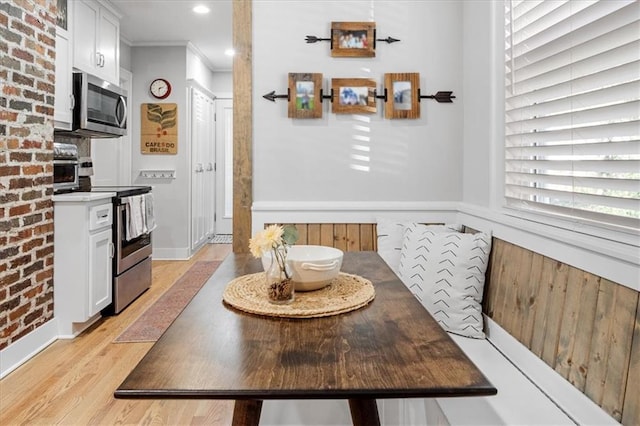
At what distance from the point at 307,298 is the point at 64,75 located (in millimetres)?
2967

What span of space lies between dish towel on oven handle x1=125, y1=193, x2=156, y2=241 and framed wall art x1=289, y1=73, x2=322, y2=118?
1.79 m

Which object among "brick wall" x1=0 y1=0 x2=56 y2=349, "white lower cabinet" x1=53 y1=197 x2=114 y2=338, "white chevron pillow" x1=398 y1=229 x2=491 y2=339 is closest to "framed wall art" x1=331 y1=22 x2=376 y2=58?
"white chevron pillow" x1=398 y1=229 x2=491 y2=339

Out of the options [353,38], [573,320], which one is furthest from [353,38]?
[573,320]

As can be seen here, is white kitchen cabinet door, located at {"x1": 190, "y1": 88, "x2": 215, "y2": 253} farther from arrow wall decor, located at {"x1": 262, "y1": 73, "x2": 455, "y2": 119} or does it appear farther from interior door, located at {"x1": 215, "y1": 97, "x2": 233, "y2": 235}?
arrow wall decor, located at {"x1": 262, "y1": 73, "x2": 455, "y2": 119}

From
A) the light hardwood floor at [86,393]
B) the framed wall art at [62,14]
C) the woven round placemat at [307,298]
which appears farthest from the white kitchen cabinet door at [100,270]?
the woven round placemat at [307,298]

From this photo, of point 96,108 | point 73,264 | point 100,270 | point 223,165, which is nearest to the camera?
point 73,264

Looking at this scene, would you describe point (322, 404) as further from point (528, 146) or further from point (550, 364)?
point (528, 146)

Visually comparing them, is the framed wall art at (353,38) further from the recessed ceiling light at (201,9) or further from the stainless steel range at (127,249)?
the recessed ceiling light at (201,9)

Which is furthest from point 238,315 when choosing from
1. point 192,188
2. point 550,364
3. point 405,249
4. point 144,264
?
point 192,188

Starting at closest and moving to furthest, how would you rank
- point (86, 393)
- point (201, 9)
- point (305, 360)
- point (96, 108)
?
1. point (305, 360)
2. point (86, 393)
3. point (96, 108)
4. point (201, 9)

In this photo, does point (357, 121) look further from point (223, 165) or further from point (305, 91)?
point (223, 165)

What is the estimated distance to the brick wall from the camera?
240 centimetres

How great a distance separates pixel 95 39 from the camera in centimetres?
387

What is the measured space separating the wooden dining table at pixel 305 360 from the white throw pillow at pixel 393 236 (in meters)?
1.17
